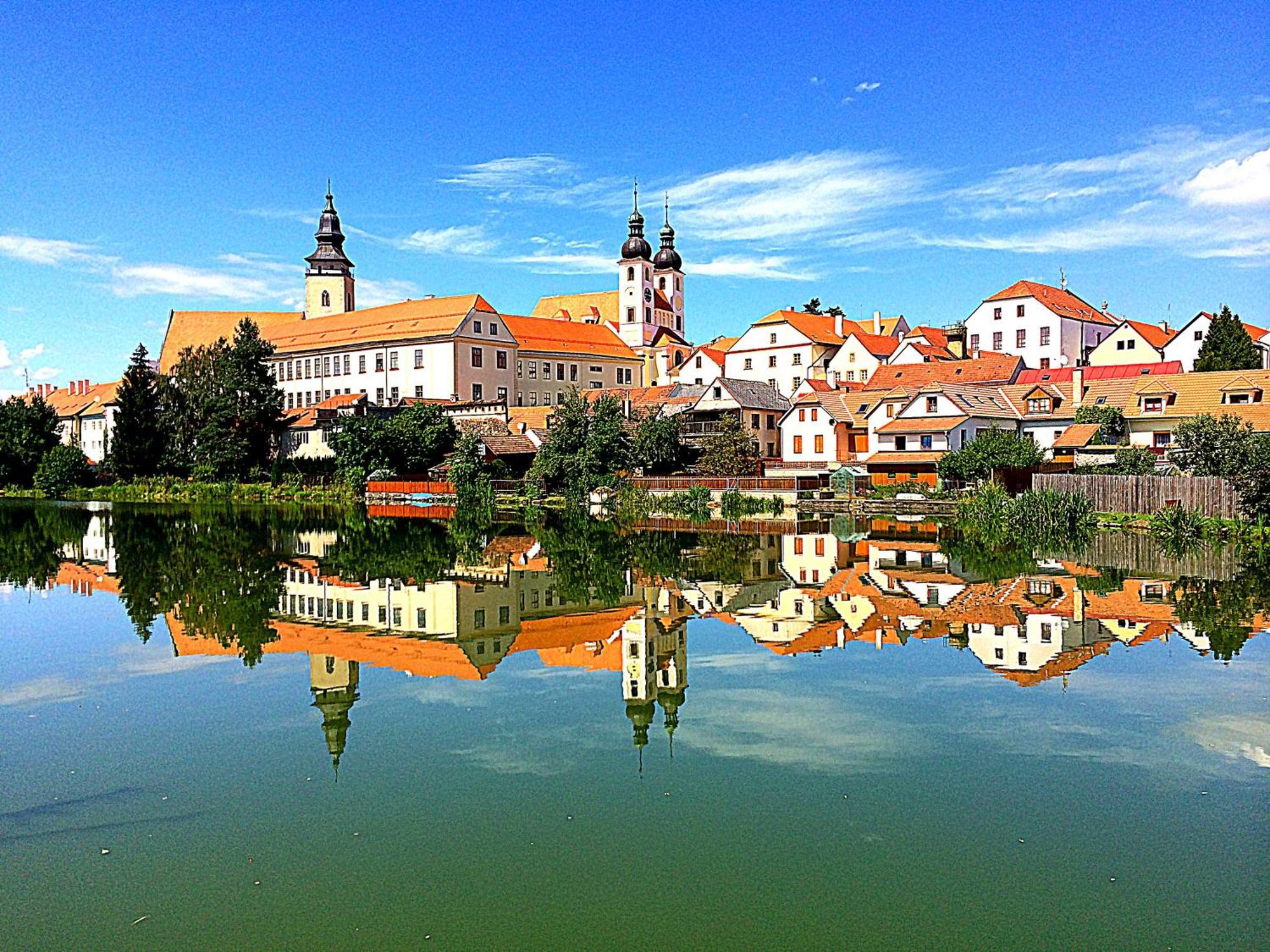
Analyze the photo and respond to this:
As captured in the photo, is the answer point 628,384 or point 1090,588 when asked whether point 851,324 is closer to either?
point 628,384

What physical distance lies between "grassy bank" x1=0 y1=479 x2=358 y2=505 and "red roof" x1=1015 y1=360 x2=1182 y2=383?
120 feet

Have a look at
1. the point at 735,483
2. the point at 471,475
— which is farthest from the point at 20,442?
the point at 735,483

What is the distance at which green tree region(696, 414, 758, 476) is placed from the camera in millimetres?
52188

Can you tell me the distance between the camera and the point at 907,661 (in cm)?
1306

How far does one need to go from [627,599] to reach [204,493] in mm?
46065

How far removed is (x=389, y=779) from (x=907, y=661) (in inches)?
277

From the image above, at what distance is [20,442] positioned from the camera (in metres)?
60.9

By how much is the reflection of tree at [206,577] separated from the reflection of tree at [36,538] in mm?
1434

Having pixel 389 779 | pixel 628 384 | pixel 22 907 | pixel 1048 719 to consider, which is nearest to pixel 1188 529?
pixel 1048 719

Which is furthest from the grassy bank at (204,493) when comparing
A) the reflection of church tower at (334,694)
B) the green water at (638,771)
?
the reflection of church tower at (334,694)

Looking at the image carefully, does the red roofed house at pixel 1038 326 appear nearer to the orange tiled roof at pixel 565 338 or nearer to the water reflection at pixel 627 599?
the orange tiled roof at pixel 565 338

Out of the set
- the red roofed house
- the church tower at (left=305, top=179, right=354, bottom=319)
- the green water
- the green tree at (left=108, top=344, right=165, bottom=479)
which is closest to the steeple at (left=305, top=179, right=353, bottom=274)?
the church tower at (left=305, top=179, right=354, bottom=319)

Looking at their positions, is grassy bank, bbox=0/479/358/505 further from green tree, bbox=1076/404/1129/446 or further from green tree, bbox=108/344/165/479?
green tree, bbox=1076/404/1129/446

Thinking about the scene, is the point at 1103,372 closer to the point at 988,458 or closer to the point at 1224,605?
the point at 988,458
